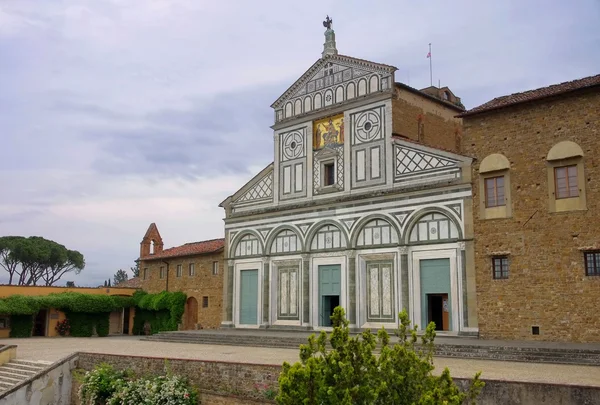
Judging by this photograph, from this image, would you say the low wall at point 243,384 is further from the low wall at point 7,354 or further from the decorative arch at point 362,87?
the decorative arch at point 362,87

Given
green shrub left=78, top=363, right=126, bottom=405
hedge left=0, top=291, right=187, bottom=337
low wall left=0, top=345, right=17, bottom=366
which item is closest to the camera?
green shrub left=78, top=363, right=126, bottom=405

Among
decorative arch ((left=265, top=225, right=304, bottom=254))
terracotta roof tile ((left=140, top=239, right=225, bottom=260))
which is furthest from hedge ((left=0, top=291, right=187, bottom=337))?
decorative arch ((left=265, top=225, right=304, bottom=254))

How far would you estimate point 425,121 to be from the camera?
28688 millimetres

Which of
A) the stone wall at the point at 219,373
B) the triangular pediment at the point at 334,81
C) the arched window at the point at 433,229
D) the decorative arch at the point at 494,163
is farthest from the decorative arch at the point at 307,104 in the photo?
the stone wall at the point at 219,373

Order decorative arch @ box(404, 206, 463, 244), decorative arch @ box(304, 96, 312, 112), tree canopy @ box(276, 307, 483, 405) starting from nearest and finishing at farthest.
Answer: tree canopy @ box(276, 307, 483, 405), decorative arch @ box(404, 206, 463, 244), decorative arch @ box(304, 96, 312, 112)

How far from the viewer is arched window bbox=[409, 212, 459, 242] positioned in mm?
23594

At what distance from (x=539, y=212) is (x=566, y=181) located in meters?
1.38

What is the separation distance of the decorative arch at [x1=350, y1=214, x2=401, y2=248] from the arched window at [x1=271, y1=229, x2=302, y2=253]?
3.45 m

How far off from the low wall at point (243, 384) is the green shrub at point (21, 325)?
53.8ft

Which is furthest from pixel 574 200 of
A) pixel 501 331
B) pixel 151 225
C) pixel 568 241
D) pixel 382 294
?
Result: pixel 151 225

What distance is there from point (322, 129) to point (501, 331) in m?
12.8

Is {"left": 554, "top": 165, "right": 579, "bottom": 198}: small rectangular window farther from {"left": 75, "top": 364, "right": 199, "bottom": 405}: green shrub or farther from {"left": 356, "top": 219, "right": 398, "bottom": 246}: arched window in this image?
{"left": 75, "top": 364, "right": 199, "bottom": 405}: green shrub

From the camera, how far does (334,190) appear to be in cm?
2784

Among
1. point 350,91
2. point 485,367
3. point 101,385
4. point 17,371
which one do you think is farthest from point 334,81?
point 17,371
